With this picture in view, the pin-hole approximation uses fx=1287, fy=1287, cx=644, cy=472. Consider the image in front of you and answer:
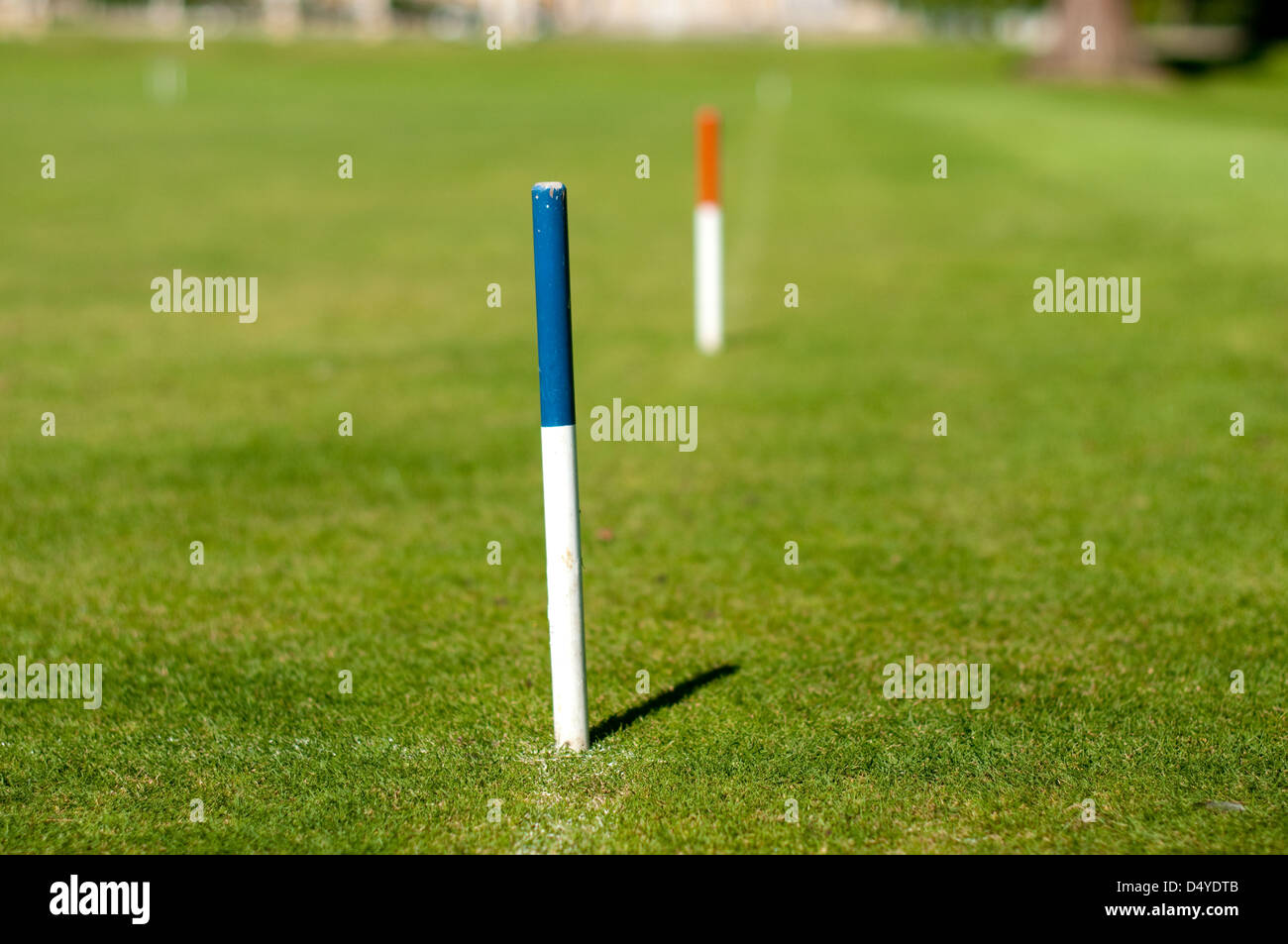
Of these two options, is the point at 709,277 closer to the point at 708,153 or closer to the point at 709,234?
the point at 709,234

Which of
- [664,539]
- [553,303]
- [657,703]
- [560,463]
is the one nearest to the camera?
[553,303]

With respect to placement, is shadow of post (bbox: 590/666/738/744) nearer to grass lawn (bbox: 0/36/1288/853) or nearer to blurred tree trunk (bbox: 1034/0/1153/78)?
grass lawn (bbox: 0/36/1288/853)

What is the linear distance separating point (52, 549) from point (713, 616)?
122 inches

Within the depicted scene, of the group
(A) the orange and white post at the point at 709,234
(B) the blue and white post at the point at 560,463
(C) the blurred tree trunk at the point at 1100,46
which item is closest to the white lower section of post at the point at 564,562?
(B) the blue and white post at the point at 560,463

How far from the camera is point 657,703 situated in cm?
438

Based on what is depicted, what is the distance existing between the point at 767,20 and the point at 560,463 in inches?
4721

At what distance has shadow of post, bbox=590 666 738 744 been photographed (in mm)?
4195

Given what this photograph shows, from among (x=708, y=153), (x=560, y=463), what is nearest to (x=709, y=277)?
(x=708, y=153)

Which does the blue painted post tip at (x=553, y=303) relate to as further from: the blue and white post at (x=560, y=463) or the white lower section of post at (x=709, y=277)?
the white lower section of post at (x=709, y=277)

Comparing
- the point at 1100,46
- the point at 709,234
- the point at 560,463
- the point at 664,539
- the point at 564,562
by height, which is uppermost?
the point at 560,463

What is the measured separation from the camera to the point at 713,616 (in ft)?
16.9
